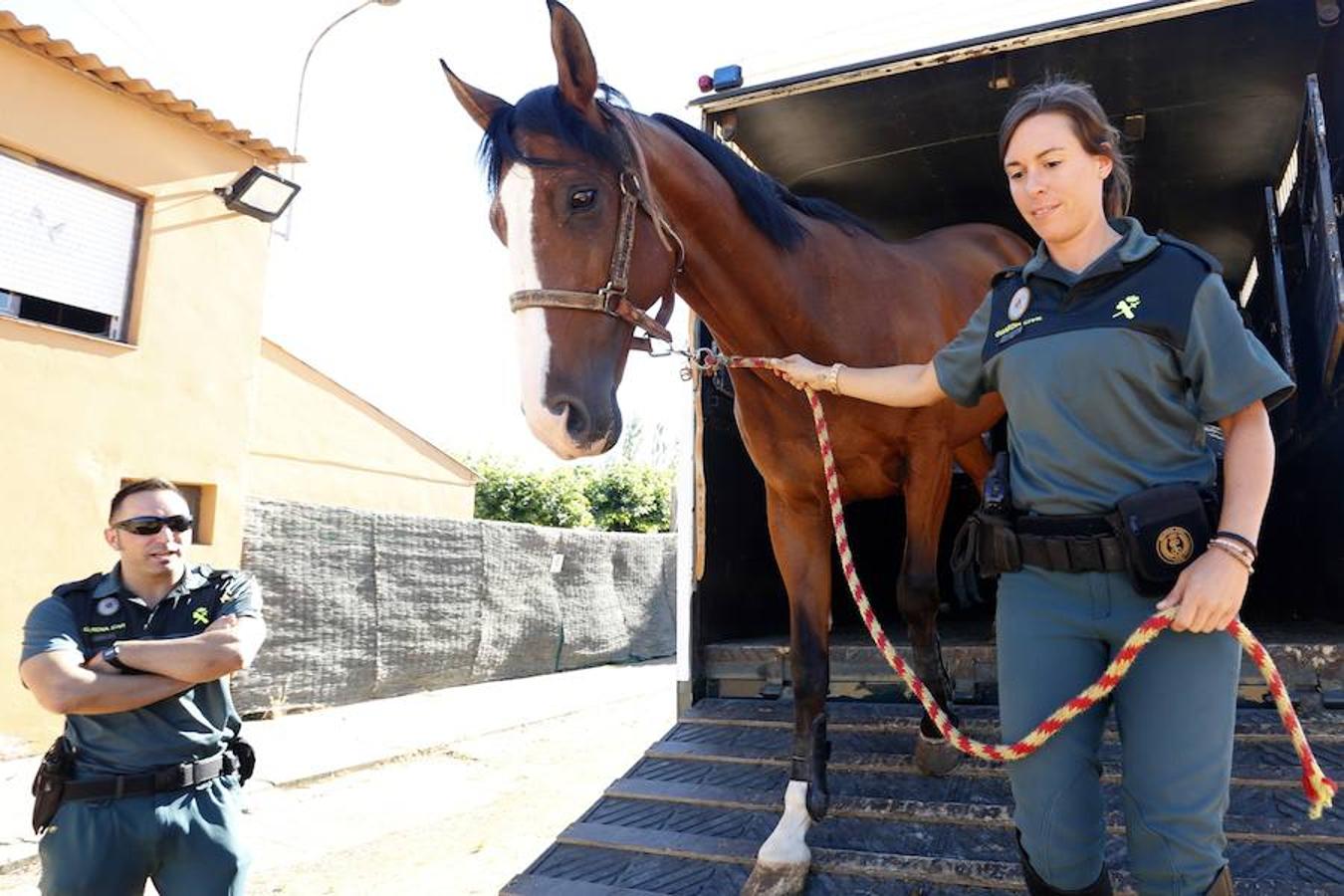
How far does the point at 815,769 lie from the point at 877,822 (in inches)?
8.4

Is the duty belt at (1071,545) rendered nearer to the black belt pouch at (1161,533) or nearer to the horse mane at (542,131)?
the black belt pouch at (1161,533)

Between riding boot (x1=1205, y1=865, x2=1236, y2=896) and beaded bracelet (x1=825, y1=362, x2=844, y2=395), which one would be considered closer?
riding boot (x1=1205, y1=865, x2=1236, y2=896)

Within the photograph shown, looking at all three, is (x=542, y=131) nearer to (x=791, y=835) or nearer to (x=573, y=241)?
(x=573, y=241)

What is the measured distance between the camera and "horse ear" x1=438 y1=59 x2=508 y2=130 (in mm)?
2266

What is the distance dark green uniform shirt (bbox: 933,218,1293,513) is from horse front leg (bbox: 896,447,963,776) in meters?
0.93

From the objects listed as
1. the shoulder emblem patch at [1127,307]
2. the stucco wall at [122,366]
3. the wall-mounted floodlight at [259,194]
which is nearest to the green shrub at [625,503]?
the stucco wall at [122,366]

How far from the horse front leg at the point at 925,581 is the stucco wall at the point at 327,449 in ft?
34.8

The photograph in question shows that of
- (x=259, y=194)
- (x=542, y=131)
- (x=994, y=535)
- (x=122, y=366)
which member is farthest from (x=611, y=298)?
(x=259, y=194)

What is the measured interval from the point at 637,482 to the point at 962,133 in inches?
621

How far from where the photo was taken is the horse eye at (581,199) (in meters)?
1.95

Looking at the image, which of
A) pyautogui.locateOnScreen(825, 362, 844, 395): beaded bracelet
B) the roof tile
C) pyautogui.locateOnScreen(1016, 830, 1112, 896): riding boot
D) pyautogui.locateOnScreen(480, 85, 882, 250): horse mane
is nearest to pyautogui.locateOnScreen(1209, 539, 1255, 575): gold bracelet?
pyautogui.locateOnScreen(1016, 830, 1112, 896): riding boot

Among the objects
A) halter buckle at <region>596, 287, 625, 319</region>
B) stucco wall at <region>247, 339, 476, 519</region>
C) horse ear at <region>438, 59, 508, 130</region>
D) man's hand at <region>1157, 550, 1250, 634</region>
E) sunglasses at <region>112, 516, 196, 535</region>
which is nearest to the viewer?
man's hand at <region>1157, 550, 1250, 634</region>

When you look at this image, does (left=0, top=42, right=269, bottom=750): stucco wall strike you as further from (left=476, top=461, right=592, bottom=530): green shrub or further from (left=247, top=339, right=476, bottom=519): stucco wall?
(left=476, top=461, right=592, bottom=530): green shrub

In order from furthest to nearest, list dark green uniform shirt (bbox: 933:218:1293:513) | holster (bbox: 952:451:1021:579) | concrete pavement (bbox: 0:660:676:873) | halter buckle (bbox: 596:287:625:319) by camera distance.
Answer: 1. concrete pavement (bbox: 0:660:676:873)
2. halter buckle (bbox: 596:287:625:319)
3. holster (bbox: 952:451:1021:579)
4. dark green uniform shirt (bbox: 933:218:1293:513)
